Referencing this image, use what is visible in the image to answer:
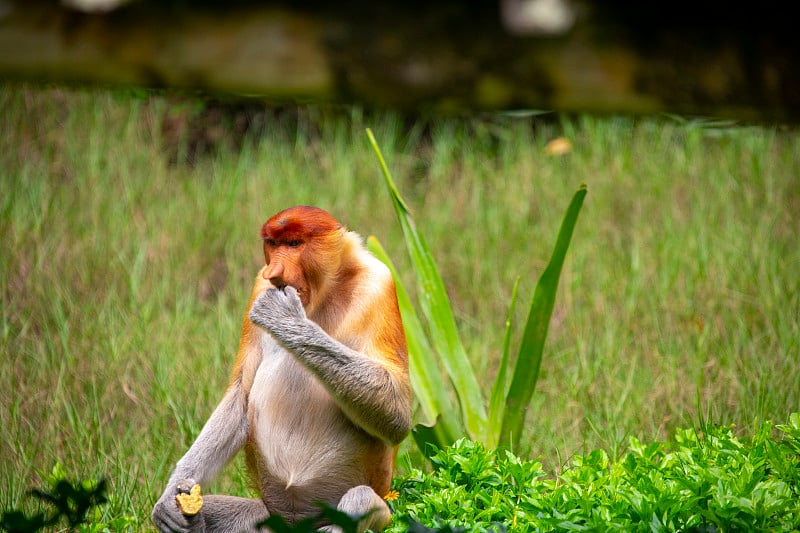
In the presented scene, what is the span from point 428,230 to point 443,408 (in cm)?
249

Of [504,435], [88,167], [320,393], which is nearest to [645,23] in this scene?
[88,167]

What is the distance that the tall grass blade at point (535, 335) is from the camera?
11.5 ft

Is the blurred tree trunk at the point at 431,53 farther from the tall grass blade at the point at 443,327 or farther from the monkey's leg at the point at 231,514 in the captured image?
the monkey's leg at the point at 231,514

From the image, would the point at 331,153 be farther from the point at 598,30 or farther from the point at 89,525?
the point at 89,525

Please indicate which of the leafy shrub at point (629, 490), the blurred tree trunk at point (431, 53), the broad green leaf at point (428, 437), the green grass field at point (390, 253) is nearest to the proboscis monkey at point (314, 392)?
the leafy shrub at point (629, 490)

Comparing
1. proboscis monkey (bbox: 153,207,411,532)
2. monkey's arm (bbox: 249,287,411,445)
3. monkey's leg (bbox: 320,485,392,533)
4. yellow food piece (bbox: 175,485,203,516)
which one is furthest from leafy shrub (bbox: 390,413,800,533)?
yellow food piece (bbox: 175,485,203,516)

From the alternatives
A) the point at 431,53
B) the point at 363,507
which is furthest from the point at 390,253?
the point at 363,507

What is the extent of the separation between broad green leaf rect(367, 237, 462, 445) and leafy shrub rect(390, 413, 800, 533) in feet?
1.33

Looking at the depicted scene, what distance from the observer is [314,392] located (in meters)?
2.80

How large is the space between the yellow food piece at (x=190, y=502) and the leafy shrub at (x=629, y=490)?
0.57m

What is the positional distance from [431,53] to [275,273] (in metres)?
5.19

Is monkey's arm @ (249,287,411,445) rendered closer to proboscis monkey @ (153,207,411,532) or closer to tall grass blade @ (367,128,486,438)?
proboscis monkey @ (153,207,411,532)

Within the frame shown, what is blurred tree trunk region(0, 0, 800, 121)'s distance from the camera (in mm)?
7336

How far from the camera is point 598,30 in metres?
7.42
